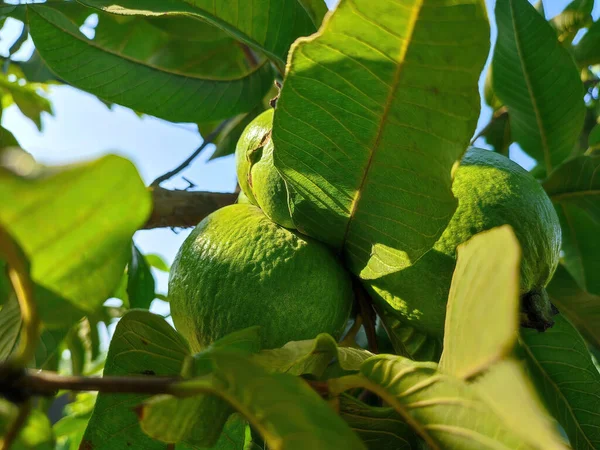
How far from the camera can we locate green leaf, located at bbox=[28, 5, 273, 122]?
1062 mm

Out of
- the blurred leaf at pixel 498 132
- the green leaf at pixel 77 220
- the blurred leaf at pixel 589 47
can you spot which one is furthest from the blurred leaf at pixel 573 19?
the green leaf at pixel 77 220

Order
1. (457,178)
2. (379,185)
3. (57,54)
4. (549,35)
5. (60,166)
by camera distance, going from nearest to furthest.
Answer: (60,166)
(379,185)
(457,178)
(57,54)
(549,35)

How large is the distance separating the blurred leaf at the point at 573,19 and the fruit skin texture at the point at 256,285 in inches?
41.7

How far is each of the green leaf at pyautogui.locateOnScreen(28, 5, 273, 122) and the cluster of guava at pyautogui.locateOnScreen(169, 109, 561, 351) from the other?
15.5 inches

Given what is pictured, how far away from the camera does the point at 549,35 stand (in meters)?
1.18

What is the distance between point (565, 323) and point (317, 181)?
1.56 feet

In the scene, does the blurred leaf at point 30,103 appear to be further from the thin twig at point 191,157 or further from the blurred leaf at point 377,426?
the blurred leaf at point 377,426

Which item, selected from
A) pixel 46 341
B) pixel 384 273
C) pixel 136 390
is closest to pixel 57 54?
pixel 46 341


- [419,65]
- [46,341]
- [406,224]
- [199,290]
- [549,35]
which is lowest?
[46,341]

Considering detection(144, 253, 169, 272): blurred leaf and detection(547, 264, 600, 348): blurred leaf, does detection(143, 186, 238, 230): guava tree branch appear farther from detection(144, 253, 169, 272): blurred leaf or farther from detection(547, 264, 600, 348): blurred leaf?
detection(144, 253, 169, 272): blurred leaf

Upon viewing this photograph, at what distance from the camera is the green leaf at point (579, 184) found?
1.12 meters

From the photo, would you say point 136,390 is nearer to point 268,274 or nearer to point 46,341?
point 268,274

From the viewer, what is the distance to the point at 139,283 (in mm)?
1429

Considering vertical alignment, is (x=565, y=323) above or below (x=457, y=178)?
below
